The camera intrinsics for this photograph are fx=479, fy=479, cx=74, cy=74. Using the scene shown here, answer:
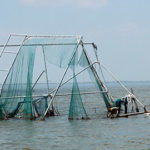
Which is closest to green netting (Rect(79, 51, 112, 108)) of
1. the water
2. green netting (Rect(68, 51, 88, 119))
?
the water

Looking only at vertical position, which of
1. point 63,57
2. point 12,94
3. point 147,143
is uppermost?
point 63,57

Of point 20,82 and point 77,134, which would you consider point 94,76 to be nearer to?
point 20,82

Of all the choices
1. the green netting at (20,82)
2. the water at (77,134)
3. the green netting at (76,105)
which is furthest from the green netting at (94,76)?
the green netting at (20,82)

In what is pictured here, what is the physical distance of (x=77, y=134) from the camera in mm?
17688

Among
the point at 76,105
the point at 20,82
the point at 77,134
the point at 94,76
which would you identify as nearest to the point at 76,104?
the point at 76,105

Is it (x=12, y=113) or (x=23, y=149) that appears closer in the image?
(x=23, y=149)

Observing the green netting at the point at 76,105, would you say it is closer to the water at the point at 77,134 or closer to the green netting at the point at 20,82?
the water at the point at 77,134

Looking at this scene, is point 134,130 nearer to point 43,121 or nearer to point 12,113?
point 43,121

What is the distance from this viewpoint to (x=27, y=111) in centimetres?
2102

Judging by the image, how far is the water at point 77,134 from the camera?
1523cm

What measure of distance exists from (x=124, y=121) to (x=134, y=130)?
2.52 m

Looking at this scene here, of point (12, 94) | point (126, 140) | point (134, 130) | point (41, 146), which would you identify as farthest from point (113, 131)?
point (12, 94)

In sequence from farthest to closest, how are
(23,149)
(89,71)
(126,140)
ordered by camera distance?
(89,71) → (126,140) → (23,149)

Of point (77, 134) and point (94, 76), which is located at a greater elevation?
point (94, 76)
